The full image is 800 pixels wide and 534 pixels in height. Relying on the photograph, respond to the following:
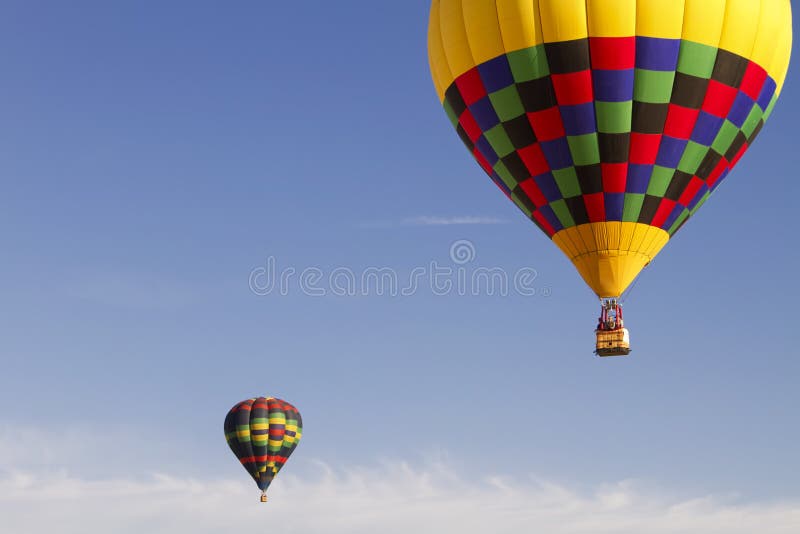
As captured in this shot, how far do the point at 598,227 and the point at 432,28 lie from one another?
20.2 ft

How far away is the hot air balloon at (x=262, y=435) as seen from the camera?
51.6 m

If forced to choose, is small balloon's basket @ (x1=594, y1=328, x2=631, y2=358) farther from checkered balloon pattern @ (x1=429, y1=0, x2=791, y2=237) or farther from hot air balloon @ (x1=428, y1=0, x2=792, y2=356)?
checkered balloon pattern @ (x1=429, y1=0, x2=791, y2=237)

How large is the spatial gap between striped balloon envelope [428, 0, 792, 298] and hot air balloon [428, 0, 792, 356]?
0.08ft

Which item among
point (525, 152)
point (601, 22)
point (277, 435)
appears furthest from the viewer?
point (277, 435)

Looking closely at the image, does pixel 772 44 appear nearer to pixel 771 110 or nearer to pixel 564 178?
pixel 771 110

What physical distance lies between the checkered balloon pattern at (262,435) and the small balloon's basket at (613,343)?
28.5 meters

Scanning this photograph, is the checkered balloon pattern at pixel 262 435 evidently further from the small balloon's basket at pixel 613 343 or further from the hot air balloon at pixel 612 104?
the small balloon's basket at pixel 613 343

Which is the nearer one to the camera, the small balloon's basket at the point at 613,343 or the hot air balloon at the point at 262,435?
the small balloon's basket at the point at 613,343

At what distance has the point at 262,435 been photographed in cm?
5162

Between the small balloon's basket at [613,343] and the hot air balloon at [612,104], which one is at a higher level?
the hot air balloon at [612,104]

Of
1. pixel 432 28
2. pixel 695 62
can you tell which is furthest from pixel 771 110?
pixel 432 28

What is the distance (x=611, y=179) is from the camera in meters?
25.7

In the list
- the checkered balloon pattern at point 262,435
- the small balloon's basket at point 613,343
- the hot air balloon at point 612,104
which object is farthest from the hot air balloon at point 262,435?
the small balloon's basket at point 613,343

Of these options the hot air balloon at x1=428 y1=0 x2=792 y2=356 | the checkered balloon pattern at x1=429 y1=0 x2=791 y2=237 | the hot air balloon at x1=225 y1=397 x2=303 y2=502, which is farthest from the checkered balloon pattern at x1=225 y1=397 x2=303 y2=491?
the checkered balloon pattern at x1=429 y1=0 x2=791 y2=237
